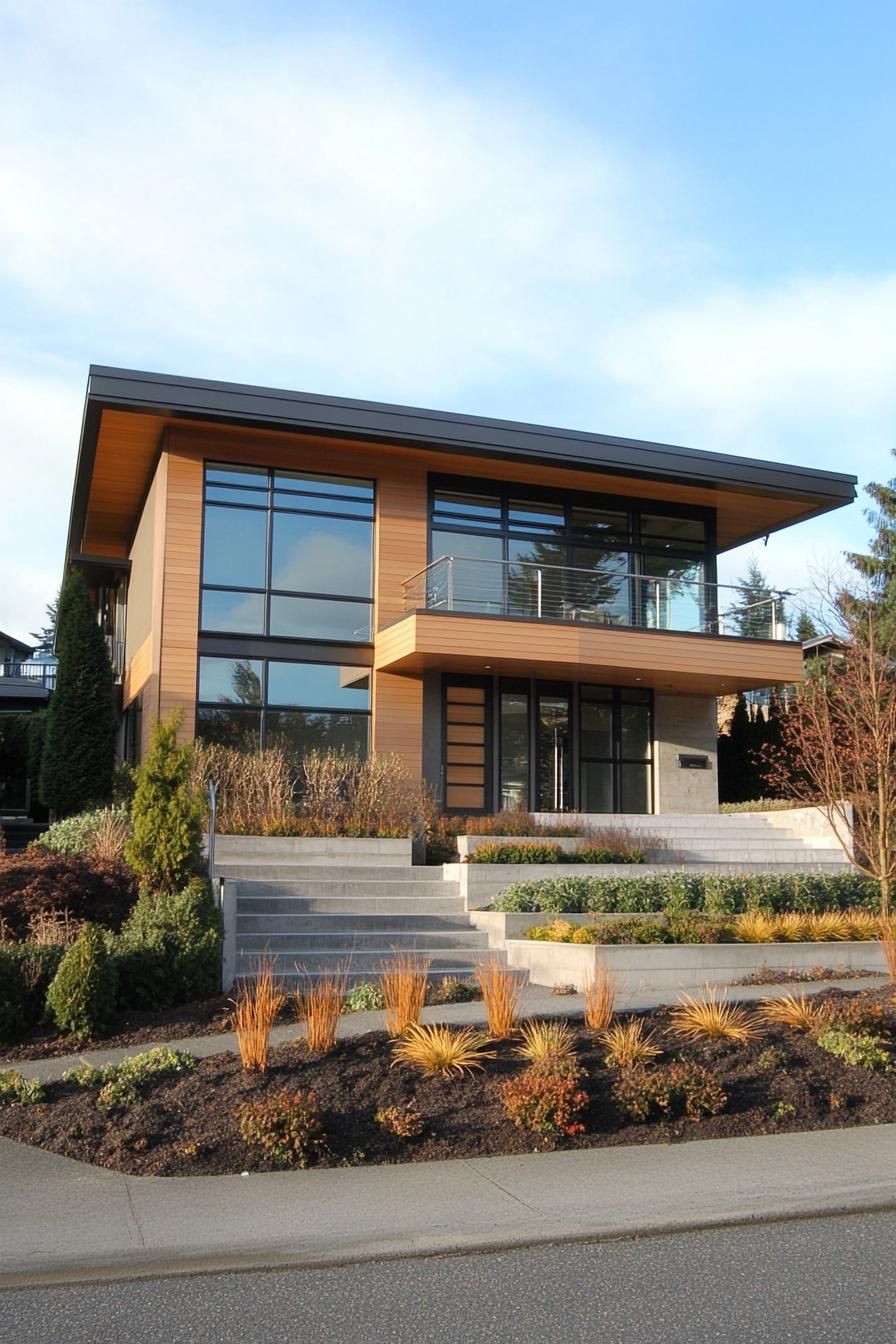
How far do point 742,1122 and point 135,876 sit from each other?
7476mm

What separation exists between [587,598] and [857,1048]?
1403 centimetres

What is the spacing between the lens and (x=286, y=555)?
70.5 ft

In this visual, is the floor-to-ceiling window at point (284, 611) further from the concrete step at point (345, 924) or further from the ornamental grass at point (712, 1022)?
the ornamental grass at point (712, 1022)

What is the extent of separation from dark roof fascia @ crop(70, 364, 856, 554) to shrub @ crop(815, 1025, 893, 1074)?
1386cm

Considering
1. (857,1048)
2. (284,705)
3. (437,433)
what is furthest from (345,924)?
(437,433)

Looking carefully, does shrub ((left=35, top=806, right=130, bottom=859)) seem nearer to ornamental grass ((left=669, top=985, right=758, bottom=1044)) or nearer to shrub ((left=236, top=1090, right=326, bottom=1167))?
ornamental grass ((left=669, top=985, right=758, bottom=1044))

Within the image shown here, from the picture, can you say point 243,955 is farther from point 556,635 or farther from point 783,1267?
point 556,635

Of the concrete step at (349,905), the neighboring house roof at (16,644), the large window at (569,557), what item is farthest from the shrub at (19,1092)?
the neighboring house roof at (16,644)

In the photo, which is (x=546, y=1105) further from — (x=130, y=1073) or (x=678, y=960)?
(x=678, y=960)

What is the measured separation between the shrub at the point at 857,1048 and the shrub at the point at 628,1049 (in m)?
1.27

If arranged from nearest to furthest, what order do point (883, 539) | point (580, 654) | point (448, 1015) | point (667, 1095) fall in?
point (667, 1095), point (448, 1015), point (580, 654), point (883, 539)

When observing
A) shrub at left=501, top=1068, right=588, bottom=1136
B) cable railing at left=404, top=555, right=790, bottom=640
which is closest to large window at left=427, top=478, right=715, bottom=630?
cable railing at left=404, top=555, right=790, bottom=640

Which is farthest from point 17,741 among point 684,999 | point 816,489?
point 684,999

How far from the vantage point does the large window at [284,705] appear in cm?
2058
